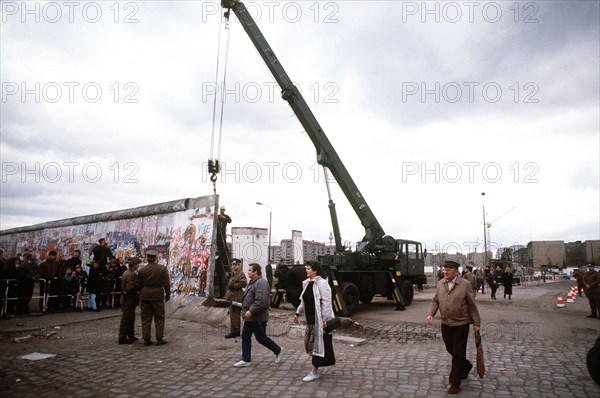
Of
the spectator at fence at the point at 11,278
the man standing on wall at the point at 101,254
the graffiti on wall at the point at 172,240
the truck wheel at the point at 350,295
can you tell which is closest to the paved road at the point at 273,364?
the spectator at fence at the point at 11,278

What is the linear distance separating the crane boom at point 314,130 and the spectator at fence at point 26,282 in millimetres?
9418

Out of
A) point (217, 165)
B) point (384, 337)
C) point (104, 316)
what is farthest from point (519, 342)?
point (104, 316)

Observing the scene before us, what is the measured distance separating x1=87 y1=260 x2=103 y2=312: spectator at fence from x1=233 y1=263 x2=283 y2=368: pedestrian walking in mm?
7376

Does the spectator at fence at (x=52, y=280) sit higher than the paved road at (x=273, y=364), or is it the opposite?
the spectator at fence at (x=52, y=280)

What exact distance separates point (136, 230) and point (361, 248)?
9012 mm

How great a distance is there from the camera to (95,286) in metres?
11.5

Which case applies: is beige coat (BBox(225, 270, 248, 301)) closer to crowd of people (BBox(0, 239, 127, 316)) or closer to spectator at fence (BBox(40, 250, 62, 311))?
crowd of people (BBox(0, 239, 127, 316))

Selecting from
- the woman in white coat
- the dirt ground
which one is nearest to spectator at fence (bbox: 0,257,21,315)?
the woman in white coat

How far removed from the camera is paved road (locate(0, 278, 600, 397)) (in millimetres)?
4879

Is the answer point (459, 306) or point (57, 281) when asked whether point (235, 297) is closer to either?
point (459, 306)

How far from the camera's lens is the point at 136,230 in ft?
49.4

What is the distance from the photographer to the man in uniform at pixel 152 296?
739 cm

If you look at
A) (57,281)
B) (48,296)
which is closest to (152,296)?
(48,296)

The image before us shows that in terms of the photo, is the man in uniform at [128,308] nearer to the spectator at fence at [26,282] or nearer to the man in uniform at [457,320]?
the spectator at fence at [26,282]
